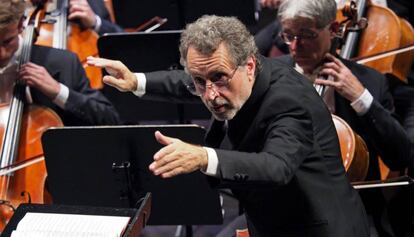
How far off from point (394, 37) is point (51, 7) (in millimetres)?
1483

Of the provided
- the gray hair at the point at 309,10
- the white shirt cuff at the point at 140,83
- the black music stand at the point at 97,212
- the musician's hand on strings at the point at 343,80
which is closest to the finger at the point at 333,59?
the musician's hand on strings at the point at 343,80

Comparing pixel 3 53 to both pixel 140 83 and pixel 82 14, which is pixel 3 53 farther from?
pixel 140 83

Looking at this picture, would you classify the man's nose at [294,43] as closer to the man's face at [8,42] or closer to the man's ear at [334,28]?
the man's ear at [334,28]

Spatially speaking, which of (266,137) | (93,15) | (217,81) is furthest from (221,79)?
(93,15)

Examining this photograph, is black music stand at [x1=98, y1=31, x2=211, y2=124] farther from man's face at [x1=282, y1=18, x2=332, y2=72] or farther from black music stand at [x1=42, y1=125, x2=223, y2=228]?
black music stand at [x1=42, y1=125, x2=223, y2=228]

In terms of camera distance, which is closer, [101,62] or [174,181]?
[101,62]

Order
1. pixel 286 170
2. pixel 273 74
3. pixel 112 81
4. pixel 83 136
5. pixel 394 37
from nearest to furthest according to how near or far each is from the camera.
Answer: pixel 286 170
pixel 273 74
pixel 112 81
pixel 83 136
pixel 394 37

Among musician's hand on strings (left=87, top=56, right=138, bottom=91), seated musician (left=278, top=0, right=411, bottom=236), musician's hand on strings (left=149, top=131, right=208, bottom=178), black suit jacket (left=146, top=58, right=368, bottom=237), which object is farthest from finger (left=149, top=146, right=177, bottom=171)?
seated musician (left=278, top=0, right=411, bottom=236)

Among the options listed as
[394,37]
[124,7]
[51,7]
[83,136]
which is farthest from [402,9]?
[83,136]

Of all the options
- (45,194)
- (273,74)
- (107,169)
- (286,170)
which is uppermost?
(273,74)

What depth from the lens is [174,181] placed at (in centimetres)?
219

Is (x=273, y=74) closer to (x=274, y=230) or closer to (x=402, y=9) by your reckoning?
(x=274, y=230)

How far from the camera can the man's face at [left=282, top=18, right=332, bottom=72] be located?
2.48 metres

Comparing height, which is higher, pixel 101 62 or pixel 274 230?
pixel 101 62
